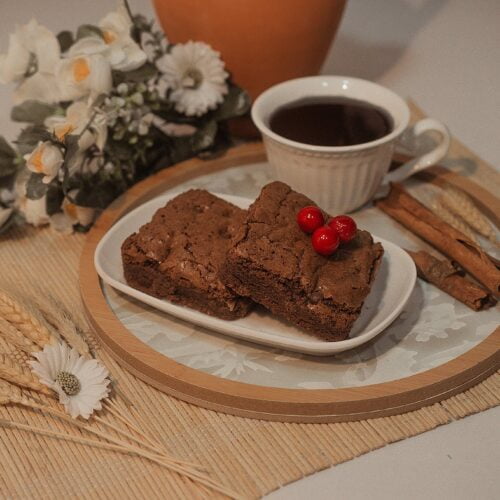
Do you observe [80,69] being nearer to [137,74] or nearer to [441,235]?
[137,74]

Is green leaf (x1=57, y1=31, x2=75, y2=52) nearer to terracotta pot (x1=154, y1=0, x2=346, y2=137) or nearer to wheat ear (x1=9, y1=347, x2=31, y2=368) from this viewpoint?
terracotta pot (x1=154, y1=0, x2=346, y2=137)

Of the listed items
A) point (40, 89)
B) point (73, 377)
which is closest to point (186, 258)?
point (73, 377)

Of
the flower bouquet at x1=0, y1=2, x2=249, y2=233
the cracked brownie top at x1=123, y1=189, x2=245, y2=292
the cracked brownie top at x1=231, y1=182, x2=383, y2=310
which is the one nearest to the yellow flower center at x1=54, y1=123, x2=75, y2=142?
the flower bouquet at x1=0, y1=2, x2=249, y2=233

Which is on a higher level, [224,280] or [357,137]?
[357,137]

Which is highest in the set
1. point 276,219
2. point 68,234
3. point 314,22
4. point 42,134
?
point 314,22

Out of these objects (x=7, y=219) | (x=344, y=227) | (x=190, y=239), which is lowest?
(x=7, y=219)

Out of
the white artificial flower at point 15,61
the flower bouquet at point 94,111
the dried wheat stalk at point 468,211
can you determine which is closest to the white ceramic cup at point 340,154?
the dried wheat stalk at point 468,211

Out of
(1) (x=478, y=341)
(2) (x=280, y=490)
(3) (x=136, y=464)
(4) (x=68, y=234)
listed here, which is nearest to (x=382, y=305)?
(1) (x=478, y=341)

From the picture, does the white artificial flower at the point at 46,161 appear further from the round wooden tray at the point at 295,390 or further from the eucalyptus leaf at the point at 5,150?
the round wooden tray at the point at 295,390

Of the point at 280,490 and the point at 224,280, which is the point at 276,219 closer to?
the point at 224,280
